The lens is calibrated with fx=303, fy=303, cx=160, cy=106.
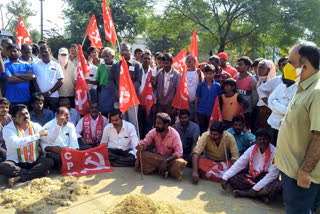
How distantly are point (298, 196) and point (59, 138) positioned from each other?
13.2 ft

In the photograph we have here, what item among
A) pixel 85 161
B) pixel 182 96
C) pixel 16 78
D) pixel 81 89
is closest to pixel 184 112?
pixel 182 96

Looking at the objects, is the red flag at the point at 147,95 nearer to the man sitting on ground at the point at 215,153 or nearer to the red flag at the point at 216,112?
the red flag at the point at 216,112

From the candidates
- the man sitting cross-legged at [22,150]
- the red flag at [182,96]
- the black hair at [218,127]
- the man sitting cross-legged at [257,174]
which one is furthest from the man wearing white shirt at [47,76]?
the man sitting cross-legged at [257,174]

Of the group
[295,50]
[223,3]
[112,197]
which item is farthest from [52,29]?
[295,50]

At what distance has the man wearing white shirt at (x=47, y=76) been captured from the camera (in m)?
5.91

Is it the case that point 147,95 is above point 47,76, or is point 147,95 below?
below

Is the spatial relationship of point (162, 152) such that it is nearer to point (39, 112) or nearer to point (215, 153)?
point (215, 153)

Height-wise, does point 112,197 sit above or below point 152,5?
below

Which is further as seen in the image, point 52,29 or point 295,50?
point 52,29

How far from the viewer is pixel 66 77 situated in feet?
20.6

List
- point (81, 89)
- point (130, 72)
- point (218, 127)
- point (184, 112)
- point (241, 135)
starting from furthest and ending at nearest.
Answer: point (81, 89), point (130, 72), point (184, 112), point (241, 135), point (218, 127)

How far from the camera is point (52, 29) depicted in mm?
19281

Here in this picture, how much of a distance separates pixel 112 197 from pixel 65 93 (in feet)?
9.43

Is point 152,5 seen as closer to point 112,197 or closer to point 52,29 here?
point 52,29
